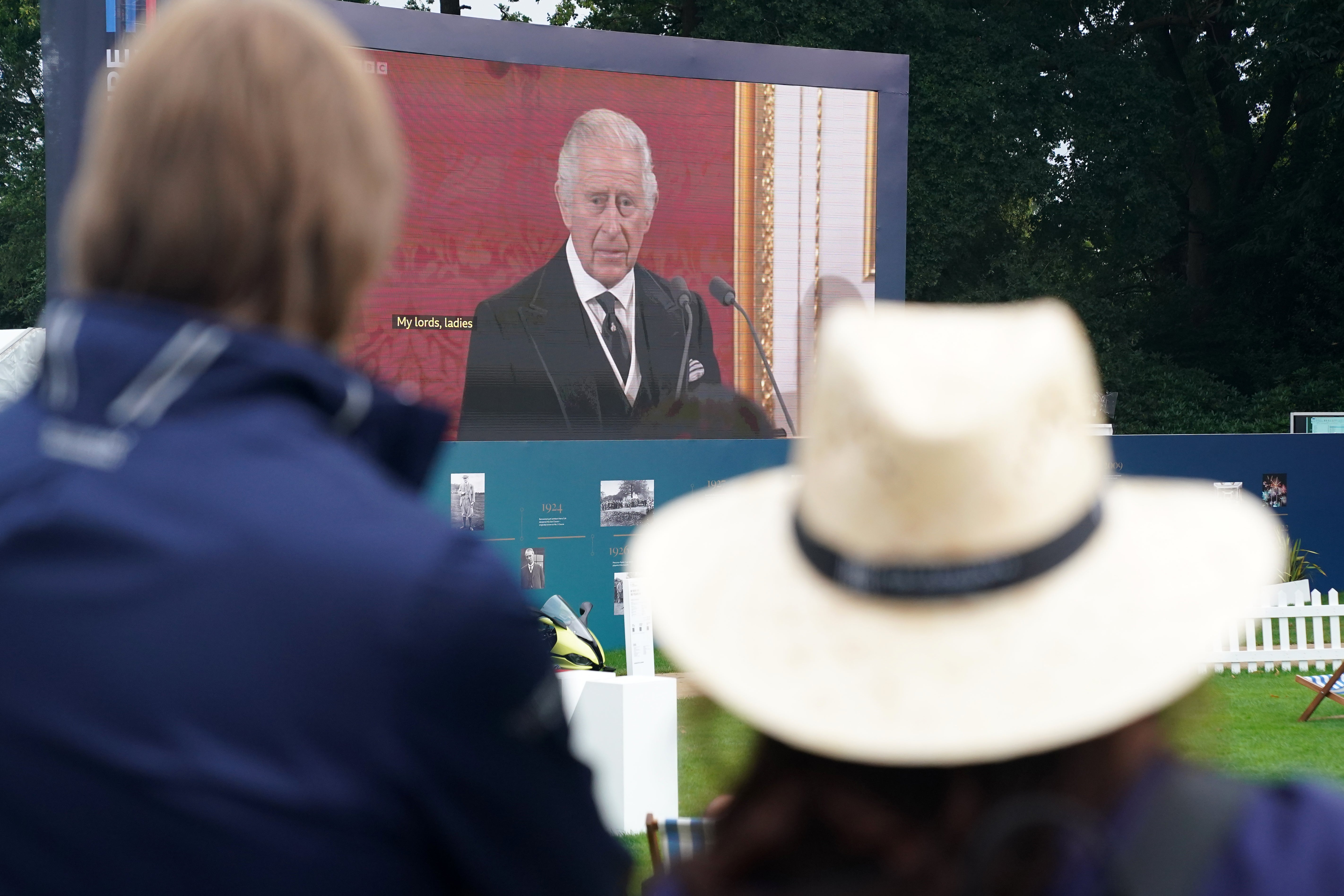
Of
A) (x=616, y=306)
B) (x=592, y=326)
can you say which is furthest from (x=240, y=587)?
(x=616, y=306)

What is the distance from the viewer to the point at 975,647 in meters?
1.06

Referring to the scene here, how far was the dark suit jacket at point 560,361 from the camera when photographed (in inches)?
653

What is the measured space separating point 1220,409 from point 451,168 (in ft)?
74.3

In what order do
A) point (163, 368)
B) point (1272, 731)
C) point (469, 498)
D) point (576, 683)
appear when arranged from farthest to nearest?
point (469, 498) → point (1272, 731) → point (576, 683) → point (163, 368)

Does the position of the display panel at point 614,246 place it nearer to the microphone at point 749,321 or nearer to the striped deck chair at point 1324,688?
the microphone at point 749,321

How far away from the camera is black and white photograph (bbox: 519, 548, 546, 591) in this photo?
13469mm

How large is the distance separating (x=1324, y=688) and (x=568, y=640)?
5.86 m

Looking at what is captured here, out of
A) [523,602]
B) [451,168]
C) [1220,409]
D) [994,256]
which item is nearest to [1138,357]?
[1220,409]

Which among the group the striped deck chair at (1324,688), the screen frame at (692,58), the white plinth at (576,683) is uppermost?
the screen frame at (692,58)

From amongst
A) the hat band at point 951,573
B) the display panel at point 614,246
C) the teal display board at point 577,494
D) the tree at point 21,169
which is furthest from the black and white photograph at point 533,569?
the tree at point 21,169

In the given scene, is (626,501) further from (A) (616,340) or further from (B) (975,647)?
(B) (975,647)

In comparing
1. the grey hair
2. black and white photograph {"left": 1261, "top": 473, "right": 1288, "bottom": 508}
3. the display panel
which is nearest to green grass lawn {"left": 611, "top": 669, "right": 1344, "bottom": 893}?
black and white photograph {"left": 1261, "top": 473, "right": 1288, "bottom": 508}

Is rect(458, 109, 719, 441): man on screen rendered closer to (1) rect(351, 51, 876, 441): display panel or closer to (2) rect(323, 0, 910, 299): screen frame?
(1) rect(351, 51, 876, 441): display panel

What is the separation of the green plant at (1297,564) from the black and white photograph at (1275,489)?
1.59 ft
